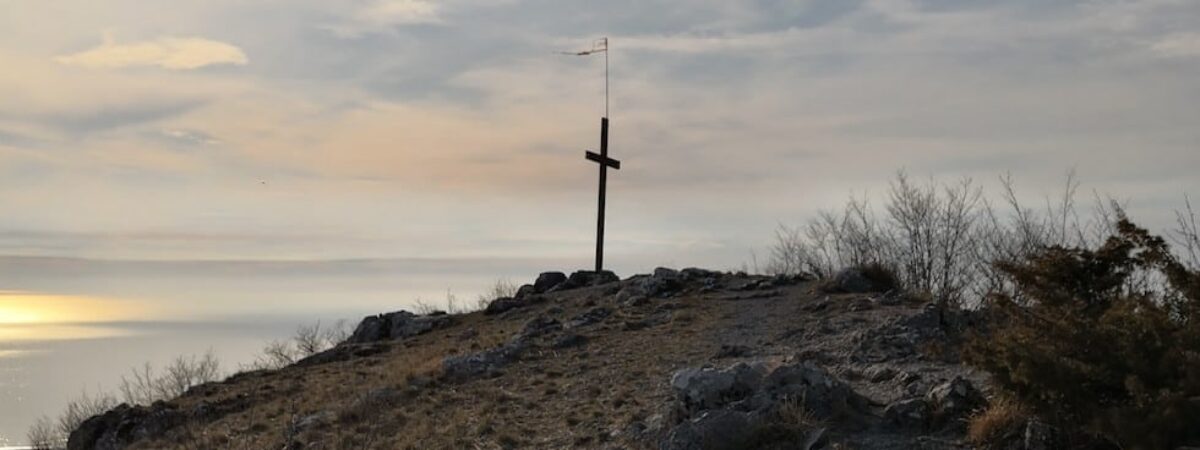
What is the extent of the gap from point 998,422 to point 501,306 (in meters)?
15.7

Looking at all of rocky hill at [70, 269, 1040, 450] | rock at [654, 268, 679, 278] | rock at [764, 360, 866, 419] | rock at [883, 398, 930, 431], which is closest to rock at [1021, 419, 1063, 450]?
rocky hill at [70, 269, 1040, 450]

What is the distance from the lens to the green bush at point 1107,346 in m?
7.51

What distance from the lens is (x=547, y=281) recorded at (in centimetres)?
2542

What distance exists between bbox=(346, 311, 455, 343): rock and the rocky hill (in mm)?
60

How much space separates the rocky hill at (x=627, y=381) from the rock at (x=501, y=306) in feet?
0.16

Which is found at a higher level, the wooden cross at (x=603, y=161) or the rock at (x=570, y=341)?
the wooden cross at (x=603, y=161)

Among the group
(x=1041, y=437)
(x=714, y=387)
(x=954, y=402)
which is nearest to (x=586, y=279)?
(x=714, y=387)

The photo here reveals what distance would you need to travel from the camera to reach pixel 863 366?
12984mm

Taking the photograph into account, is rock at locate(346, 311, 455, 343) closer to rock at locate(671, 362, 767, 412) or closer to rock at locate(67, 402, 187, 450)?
rock at locate(67, 402, 187, 450)

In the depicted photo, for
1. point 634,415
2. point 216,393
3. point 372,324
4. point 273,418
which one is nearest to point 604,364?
point 634,415

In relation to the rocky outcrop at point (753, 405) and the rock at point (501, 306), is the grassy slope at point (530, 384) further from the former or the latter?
the rock at point (501, 306)

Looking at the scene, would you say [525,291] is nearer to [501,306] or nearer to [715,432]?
[501,306]

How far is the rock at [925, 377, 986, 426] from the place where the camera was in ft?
31.8

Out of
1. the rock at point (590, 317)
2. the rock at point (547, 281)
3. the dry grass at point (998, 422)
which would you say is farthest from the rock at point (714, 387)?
the rock at point (547, 281)
